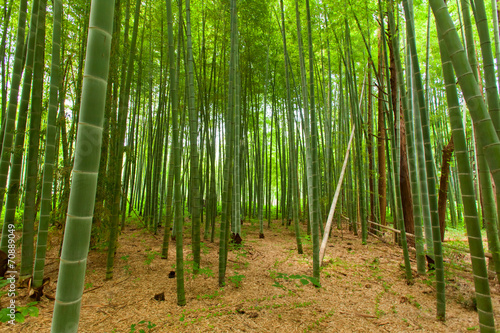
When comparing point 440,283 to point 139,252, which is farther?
point 139,252

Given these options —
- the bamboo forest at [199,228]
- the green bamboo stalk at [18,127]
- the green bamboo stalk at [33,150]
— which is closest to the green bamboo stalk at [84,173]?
the bamboo forest at [199,228]

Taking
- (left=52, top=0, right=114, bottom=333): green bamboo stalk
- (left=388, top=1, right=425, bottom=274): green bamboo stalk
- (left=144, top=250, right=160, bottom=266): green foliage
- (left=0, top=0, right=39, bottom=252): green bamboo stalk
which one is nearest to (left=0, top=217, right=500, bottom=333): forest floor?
(left=144, top=250, right=160, bottom=266): green foliage

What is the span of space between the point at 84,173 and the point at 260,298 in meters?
1.82

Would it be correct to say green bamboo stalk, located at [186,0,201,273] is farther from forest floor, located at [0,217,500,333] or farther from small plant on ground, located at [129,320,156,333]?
small plant on ground, located at [129,320,156,333]

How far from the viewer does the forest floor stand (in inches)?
66.7

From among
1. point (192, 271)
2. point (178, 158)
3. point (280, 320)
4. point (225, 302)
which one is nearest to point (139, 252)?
point (192, 271)

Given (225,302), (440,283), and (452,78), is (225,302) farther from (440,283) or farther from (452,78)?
(452,78)

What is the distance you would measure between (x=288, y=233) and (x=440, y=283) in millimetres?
3049

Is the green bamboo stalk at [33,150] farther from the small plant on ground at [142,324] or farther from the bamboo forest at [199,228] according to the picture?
the small plant on ground at [142,324]

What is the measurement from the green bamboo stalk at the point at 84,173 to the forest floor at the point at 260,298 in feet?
3.70

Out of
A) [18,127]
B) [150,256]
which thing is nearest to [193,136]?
[18,127]

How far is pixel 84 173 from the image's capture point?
0.68m

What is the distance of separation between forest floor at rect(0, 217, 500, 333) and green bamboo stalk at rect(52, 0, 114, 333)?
3.70ft

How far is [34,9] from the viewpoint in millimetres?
1847
